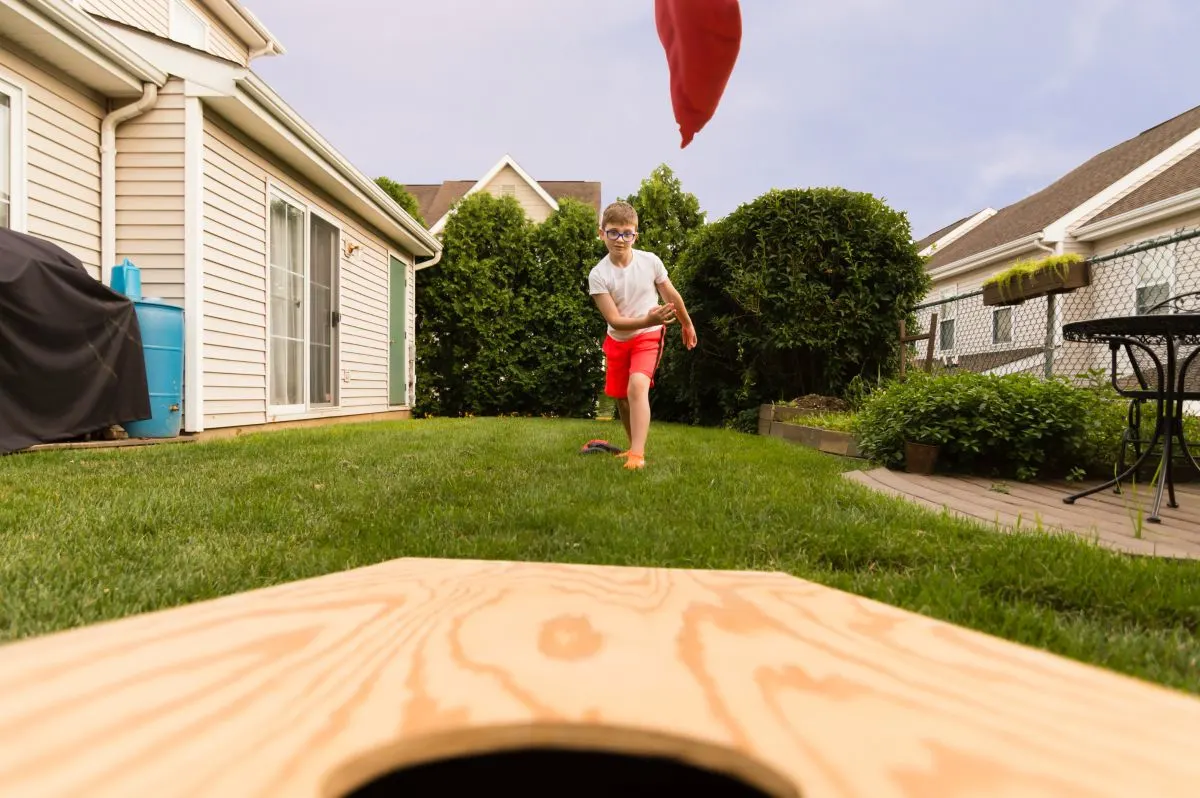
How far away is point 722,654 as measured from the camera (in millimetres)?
604

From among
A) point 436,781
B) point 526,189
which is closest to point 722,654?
point 436,781

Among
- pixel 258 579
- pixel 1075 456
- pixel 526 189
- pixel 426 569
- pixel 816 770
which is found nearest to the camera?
pixel 816 770

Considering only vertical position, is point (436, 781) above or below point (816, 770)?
below

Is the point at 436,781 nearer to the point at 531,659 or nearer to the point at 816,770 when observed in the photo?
the point at 531,659

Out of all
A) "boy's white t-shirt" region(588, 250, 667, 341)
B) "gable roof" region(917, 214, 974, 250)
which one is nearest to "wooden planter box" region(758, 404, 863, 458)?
"boy's white t-shirt" region(588, 250, 667, 341)

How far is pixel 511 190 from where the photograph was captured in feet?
69.9

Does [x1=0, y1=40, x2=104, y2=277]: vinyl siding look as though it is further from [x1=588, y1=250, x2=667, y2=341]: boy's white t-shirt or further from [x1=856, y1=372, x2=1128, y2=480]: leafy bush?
[x1=856, y1=372, x2=1128, y2=480]: leafy bush

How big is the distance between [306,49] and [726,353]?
732cm

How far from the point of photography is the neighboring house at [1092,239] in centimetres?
879

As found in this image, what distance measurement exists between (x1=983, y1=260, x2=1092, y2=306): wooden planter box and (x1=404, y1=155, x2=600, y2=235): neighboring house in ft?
49.7

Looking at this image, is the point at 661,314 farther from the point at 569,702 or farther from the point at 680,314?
the point at 569,702

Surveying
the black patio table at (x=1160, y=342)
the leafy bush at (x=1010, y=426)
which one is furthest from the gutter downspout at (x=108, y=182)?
the black patio table at (x=1160, y=342)

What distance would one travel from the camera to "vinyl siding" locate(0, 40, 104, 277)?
175 inches

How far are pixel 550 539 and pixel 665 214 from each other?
35.1 feet
